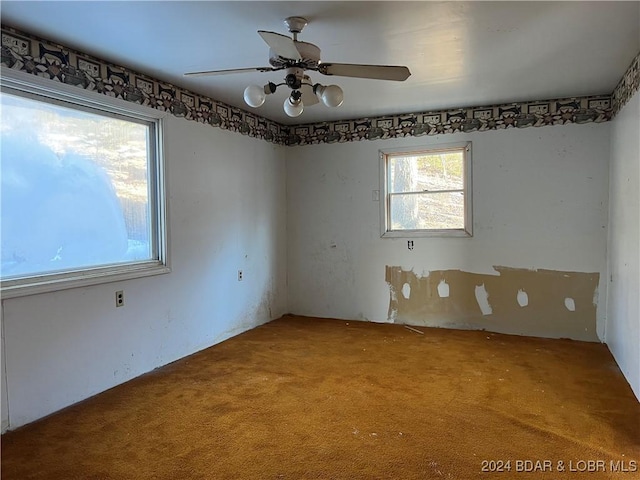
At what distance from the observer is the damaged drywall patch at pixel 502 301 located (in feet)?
14.1

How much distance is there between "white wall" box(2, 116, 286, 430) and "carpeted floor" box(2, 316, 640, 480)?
8.1 inches

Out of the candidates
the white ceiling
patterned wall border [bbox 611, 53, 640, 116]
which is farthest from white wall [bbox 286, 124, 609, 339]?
the white ceiling

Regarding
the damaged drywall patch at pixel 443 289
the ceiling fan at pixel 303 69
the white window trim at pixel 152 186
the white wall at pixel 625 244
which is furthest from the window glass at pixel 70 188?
the white wall at pixel 625 244

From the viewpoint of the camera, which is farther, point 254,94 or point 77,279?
point 77,279

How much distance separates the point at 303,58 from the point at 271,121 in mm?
2868

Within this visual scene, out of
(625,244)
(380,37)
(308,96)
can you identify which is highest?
(380,37)

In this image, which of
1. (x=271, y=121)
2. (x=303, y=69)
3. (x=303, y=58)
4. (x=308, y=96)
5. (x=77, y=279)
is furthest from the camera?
(x=271, y=121)

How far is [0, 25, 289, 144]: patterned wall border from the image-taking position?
8.62 ft

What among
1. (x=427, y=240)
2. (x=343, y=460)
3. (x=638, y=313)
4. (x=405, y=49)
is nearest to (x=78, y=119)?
(x=405, y=49)

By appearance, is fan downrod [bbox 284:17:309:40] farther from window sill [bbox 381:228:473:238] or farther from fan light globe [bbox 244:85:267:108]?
window sill [bbox 381:228:473:238]

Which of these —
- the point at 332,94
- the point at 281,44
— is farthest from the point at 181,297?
the point at 281,44

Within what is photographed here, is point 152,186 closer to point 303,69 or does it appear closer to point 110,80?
point 110,80

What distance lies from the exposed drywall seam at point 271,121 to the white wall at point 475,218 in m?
0.11

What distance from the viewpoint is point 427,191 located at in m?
4.90
